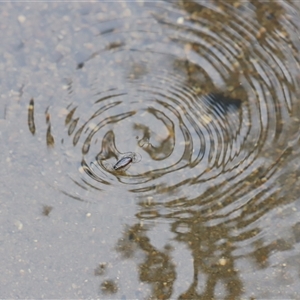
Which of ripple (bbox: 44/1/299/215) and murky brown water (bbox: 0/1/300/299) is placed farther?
ripple (bbox: 44/1/299/215)

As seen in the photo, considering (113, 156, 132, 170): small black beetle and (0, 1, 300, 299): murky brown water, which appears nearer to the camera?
(0, 1, 300, 299): murky brown water

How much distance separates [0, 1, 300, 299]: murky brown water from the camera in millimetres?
2615

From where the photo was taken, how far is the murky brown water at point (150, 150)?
8.58 ft

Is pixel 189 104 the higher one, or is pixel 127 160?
pixel 189 104

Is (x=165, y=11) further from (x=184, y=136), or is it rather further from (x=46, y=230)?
(x=46, y=230)

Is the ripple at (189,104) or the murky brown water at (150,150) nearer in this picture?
the murky brown water at (150,150)

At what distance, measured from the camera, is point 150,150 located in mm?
2803

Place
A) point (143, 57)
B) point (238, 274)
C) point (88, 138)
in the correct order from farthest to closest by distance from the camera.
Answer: point (143, 57), point (88, 138), point (238, 274)

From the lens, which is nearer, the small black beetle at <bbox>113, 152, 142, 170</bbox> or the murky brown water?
the murky brown water

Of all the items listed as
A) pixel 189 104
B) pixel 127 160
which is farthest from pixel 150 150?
pixel 189 104

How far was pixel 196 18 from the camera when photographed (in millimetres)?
3154

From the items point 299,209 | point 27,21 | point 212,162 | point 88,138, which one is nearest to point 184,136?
point 212,162

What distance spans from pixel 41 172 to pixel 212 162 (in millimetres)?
816

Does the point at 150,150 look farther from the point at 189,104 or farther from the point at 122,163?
the point at 189,104
